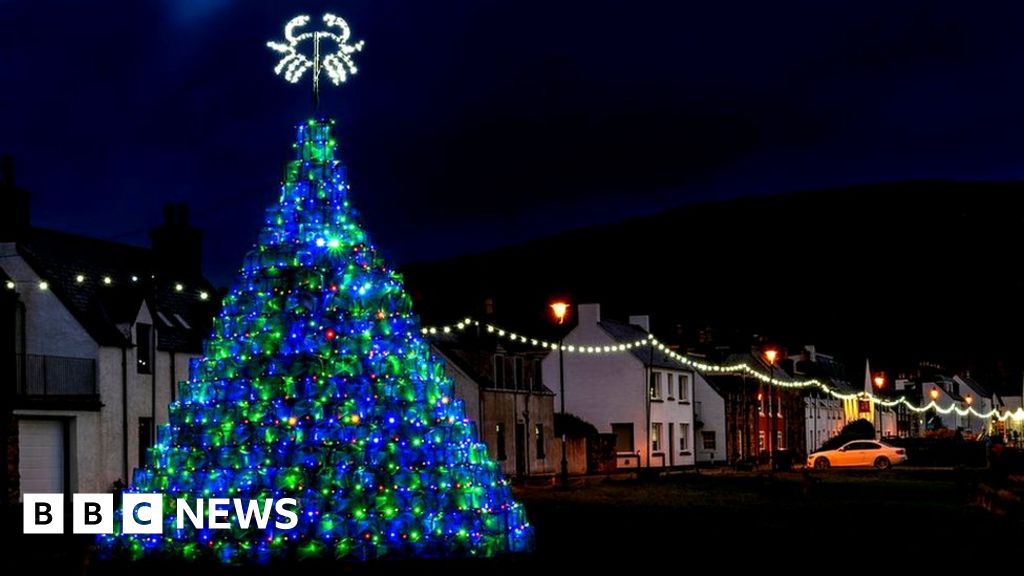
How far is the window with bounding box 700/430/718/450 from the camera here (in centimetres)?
7469

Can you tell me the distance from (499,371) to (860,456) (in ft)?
66.5

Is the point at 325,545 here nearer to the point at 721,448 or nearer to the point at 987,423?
the point at 721,448

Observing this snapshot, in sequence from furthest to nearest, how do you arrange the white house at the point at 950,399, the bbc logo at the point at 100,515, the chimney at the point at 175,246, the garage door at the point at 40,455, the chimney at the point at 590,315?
the white house at the point at 950,399, the chimney at the point at 590,315, the chimney at the point at 175,246, the garage door at the point at 40,455, the bbc logo at the point at 100,515

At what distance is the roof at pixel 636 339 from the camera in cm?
6506

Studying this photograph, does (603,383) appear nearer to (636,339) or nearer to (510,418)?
(636,339)

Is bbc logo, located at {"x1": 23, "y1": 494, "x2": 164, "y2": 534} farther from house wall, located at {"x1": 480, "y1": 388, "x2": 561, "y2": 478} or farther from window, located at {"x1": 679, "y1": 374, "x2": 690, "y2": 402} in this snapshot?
window, located at {"x1": 679, "y1": 374, "x2": 690, "y2": 402}

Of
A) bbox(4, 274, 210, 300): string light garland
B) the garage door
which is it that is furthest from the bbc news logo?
the garage door

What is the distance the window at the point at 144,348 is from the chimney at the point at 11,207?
4264 millimetres

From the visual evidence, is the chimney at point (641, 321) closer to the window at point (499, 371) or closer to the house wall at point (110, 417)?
the window at point (499, 371)

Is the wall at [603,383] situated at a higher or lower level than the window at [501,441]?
higher

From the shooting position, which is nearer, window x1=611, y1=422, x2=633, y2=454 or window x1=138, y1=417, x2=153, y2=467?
window x1=138, y1=417, x2=153, y2=467

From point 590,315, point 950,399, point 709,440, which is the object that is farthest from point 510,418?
point 950,399

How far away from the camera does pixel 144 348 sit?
3888 cm

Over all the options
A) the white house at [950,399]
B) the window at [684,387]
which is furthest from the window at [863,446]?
the white house at [950,399]
